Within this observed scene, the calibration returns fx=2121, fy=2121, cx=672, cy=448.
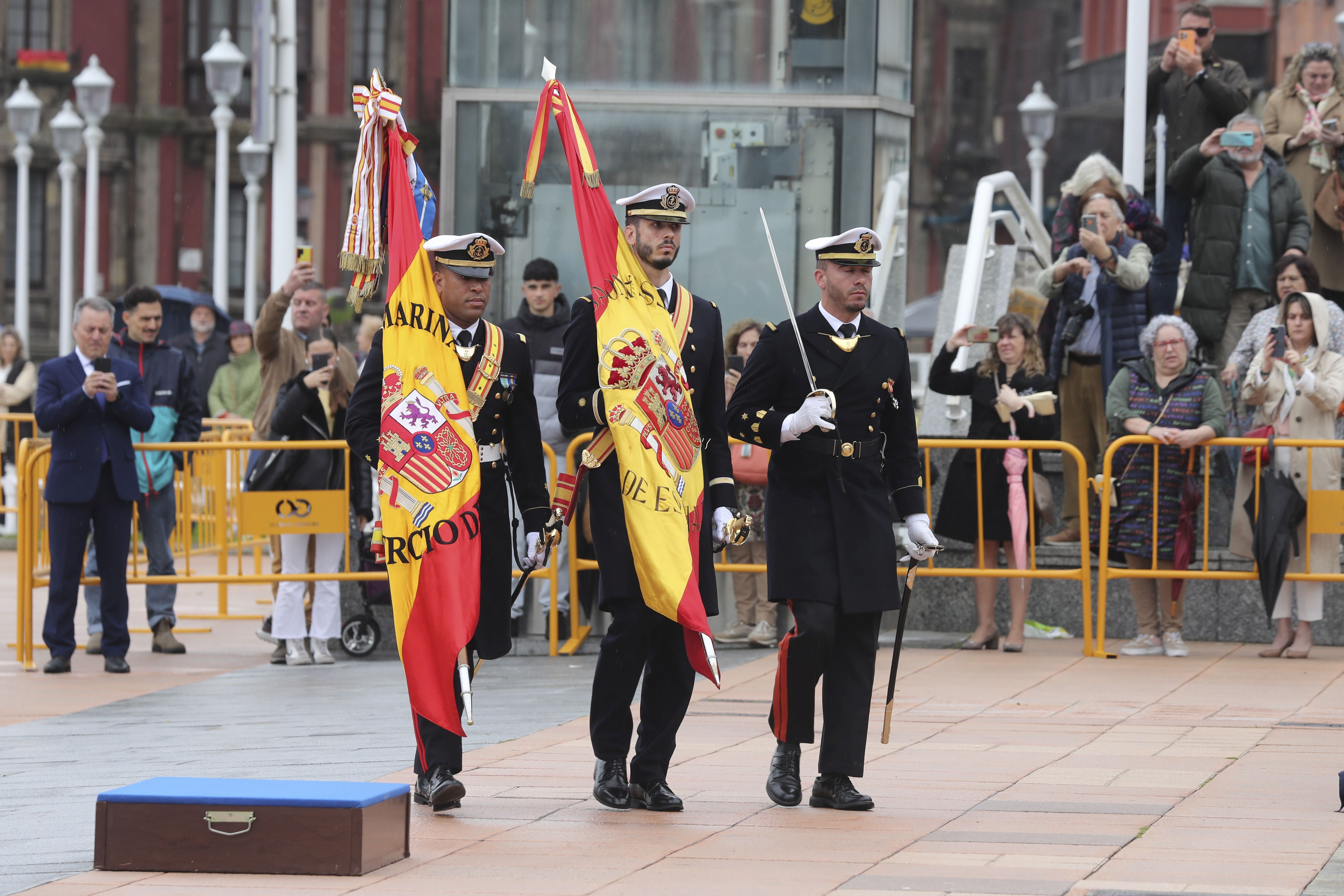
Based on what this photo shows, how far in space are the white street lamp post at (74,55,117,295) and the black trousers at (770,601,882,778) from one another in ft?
58.9

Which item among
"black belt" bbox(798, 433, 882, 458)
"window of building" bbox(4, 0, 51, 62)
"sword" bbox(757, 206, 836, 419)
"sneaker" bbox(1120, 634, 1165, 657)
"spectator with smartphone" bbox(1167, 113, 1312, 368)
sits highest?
"window of building" bbox(4, 0, 51, 62)

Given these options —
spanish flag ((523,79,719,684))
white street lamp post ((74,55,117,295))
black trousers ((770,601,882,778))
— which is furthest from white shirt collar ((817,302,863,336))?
white street lamp post ((74,55,117,295))

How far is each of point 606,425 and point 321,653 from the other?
16.8 feet

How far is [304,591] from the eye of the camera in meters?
11.7

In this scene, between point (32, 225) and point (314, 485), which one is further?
point (32, 225)

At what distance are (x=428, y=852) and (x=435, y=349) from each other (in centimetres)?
169

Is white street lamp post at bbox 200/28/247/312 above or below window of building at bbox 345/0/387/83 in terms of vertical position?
below

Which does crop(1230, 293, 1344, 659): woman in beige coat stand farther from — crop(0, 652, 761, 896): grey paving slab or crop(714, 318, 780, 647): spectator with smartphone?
crop(0, 652, 761, 896): grey paving slab

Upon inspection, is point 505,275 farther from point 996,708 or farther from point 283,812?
point 283,812

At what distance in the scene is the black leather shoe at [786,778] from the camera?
7.00 metres

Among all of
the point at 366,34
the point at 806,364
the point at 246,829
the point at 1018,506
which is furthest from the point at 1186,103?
the point at 366,34

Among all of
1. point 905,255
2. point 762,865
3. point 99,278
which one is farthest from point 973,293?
point 99,278

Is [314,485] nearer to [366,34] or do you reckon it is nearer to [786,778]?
[786,778]

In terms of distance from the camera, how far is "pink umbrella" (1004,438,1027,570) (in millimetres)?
11508
